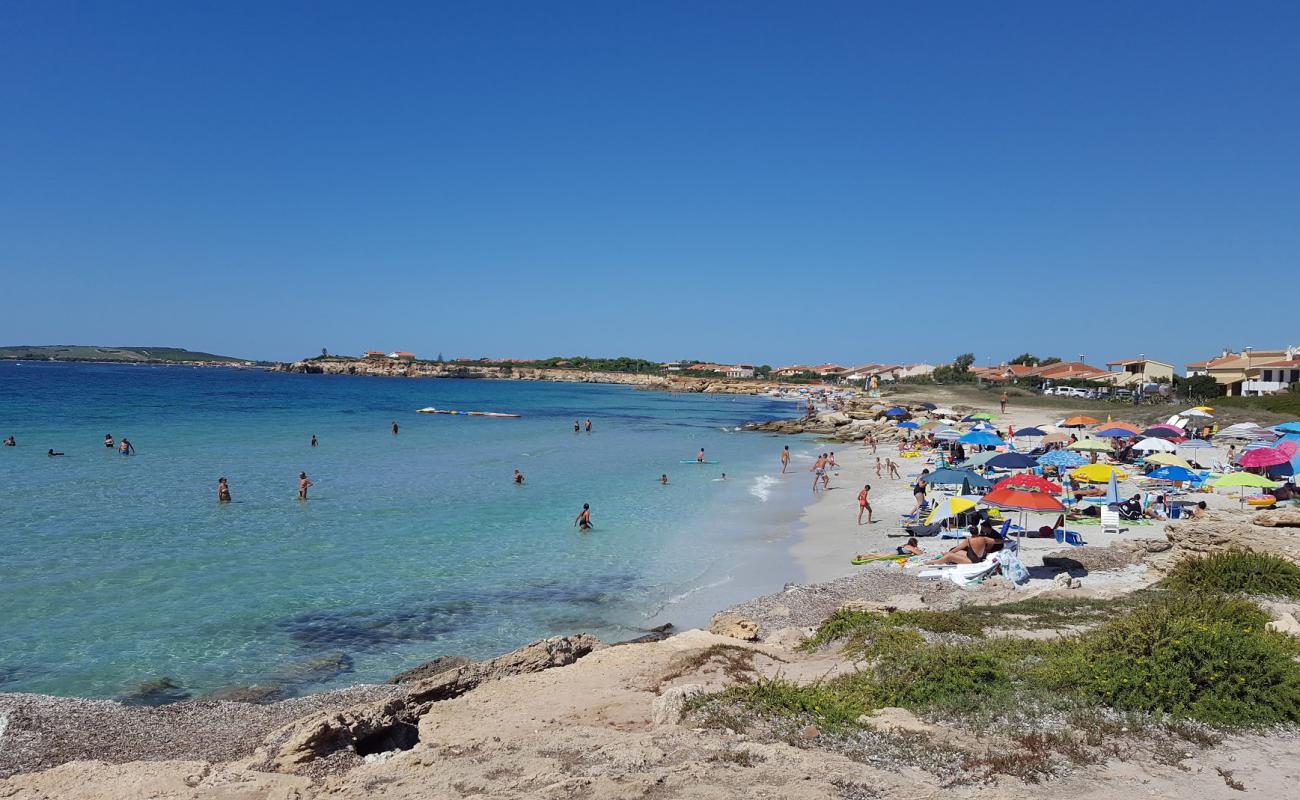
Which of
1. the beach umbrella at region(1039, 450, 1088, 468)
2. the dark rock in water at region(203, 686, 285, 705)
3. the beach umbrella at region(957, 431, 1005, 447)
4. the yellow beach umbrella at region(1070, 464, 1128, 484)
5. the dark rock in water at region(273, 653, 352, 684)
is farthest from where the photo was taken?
the beach umbrella at region(957, 431, 1005, 447)

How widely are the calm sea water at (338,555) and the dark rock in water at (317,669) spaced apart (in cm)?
4

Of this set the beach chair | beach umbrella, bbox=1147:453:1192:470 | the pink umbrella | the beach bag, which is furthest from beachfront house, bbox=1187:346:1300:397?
the beach bag

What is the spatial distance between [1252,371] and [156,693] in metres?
65.8

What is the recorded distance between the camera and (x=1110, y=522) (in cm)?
1731

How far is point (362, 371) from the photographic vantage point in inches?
6388

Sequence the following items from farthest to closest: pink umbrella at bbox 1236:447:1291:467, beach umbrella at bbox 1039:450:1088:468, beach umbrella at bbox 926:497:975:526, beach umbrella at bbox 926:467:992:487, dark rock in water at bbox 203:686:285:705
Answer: beach umbrella at bbox 1039:450:1088:468, pink umbrella at bbox 1236:447:1291:467, beach umbrella at bbox 926:467:992:487, beach umbrella at bbox 926:497:975:526, dark rock in water at bbox 203:686:285:705

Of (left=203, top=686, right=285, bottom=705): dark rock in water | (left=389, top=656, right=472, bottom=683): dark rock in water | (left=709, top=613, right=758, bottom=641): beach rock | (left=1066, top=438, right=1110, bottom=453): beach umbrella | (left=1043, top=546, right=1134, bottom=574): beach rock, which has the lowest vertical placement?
(left=203, top=686, right=285, bottom=705): dark rock in water

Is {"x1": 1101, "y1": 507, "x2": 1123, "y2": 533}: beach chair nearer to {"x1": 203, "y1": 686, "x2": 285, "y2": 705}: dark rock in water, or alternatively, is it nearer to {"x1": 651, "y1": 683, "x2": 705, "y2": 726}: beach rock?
{"x1": 651, "y1": 683, "x2": 705, "y2": 726}: beach rock

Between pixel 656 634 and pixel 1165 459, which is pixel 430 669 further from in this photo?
pixel 1165 459

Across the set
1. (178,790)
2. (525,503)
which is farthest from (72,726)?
(525,503)

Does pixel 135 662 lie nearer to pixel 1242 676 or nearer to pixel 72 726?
pixel 72 726

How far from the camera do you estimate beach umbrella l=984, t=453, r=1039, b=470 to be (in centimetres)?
2171

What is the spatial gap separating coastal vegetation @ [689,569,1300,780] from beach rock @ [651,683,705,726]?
13 centimetres

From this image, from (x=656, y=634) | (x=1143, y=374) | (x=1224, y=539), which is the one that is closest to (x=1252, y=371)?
(x=1143, y=374)
